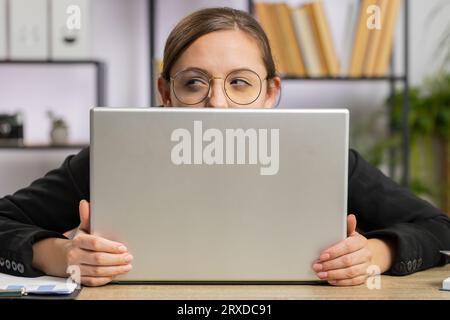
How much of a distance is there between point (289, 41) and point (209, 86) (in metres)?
1.77

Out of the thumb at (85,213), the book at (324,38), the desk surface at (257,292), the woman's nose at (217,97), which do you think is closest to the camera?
the desk surface at (257,292)

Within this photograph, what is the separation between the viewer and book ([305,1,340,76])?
3098 mm

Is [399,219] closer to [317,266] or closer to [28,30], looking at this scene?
[317,266]

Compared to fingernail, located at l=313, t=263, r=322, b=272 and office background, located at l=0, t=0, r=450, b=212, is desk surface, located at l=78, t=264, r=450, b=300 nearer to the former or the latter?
fingernail, located at l=313, t=263, r=322, b=272

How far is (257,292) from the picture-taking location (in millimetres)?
1024

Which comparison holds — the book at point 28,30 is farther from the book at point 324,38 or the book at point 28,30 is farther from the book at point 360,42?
the book at point 360,42

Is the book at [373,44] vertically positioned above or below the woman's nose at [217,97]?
above

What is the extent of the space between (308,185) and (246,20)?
2.09 feet

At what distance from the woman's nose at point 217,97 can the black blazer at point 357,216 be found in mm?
337

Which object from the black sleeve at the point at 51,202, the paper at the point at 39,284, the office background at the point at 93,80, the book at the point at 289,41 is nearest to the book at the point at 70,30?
the office background at the point at 93,80

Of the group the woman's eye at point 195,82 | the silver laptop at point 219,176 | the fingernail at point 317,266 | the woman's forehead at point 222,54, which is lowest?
the fingernail at point 317,266

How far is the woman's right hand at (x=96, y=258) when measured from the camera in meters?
1.05

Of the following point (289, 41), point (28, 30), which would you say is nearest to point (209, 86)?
point (289, 41)

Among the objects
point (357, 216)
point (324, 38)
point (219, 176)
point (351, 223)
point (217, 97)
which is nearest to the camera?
point (219, 176)
